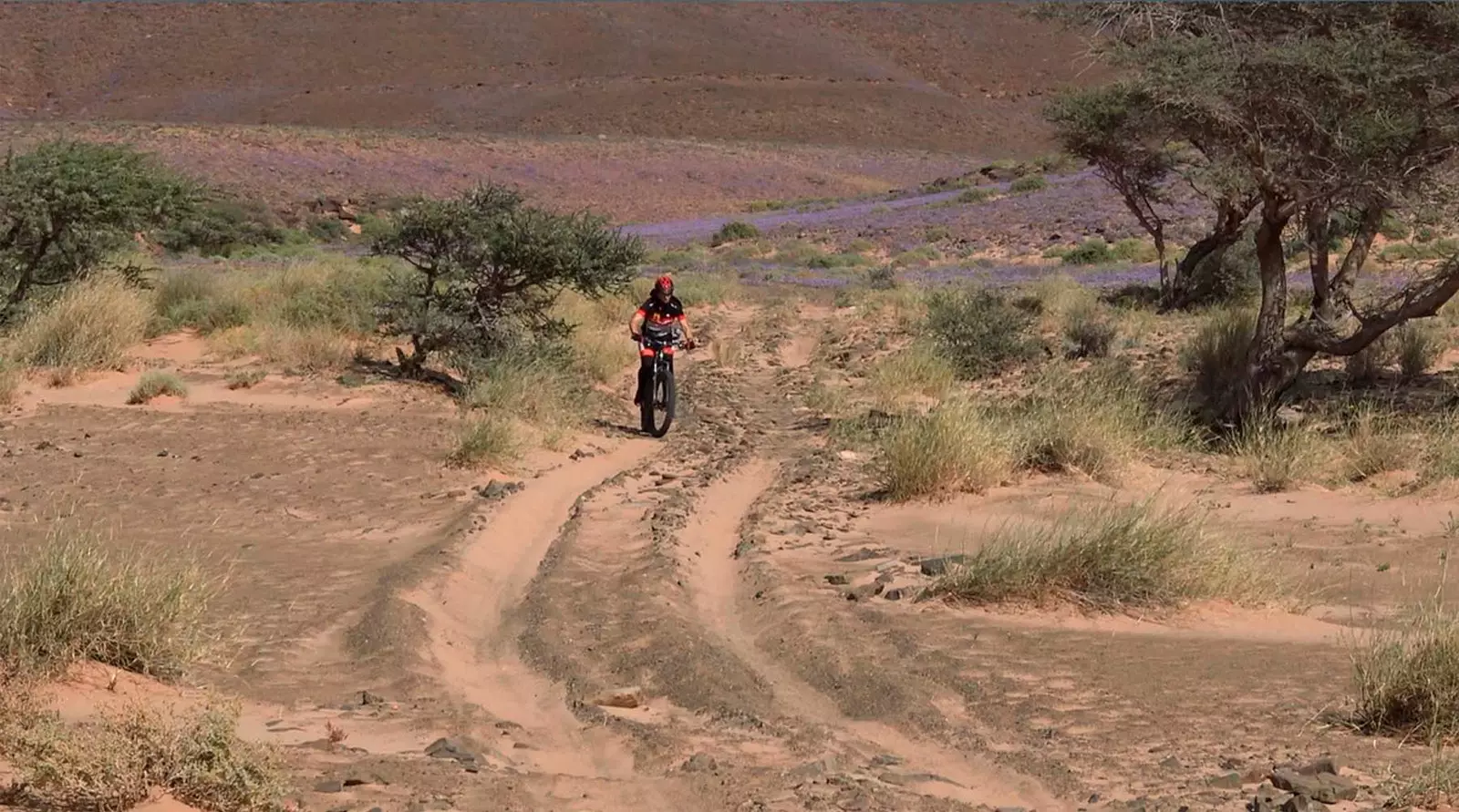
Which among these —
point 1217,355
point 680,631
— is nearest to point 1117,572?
point 680,631

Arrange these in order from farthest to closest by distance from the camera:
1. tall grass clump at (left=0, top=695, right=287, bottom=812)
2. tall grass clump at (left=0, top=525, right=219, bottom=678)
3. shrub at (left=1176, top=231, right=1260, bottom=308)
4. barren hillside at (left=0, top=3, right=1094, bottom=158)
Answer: barren hillside at (left=0, top=3, right=1094, bottom=158) → shrub at (left=1176, top=231, right=1260, bottom=308) → tall grass clump at (left=0, top=525, right=219, bottom=678) → tall grass clump at (left=0, top=695, right=287, bottom=812)

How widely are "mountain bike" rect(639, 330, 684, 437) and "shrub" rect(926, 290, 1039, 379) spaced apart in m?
4.59

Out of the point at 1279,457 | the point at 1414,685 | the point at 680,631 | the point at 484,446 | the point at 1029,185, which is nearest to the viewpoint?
the point at 1414,685

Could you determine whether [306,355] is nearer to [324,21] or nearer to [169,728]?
[169,728]

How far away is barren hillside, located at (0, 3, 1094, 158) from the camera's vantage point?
84000 millimetres

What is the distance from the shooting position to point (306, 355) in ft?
51.5

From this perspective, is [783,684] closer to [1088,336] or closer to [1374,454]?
[1374,454]

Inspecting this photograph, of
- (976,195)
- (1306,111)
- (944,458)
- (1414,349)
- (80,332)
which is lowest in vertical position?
(944,458)

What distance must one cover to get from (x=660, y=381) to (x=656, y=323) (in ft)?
1.89

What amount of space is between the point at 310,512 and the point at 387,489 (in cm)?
82

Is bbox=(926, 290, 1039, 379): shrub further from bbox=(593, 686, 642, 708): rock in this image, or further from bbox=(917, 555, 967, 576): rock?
bbox=(593, 686, 642, 708): rock

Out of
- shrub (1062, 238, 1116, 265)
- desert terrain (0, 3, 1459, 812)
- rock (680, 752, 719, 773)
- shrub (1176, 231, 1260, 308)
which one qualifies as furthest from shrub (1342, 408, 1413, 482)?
shrub (1062, 238, 1116, 265)

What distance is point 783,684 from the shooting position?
6777mm

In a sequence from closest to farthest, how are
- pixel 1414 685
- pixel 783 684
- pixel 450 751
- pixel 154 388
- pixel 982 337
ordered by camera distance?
pixel 450 751 → pixel 1414 685 → pixel 783 684 → pixel 154 388 → pixel 982 337
